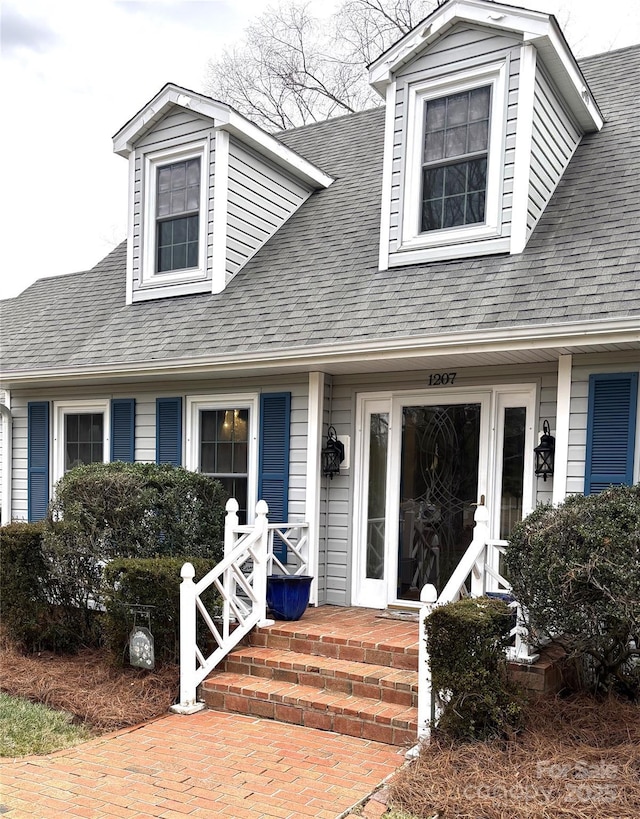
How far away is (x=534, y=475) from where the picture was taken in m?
5.95

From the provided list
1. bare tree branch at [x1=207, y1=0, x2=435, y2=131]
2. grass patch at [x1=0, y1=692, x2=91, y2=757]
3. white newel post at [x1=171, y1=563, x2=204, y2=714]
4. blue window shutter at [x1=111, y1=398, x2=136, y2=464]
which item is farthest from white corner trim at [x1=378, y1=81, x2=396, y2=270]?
bare tree branch at [x1=207, y1=0, x2=435, y2=131]

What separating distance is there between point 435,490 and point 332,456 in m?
1.02

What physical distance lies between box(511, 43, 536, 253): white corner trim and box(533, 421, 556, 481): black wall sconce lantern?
1669mm

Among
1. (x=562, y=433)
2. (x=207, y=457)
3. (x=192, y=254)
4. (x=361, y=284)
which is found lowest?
(x=207, y=457)

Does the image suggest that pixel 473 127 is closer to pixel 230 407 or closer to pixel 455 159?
pixel 455 159

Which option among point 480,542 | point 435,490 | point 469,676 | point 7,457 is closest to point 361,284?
point 435,490

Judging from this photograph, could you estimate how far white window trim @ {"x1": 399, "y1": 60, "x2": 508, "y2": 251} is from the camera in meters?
6.47

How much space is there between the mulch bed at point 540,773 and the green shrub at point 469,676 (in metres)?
0.11

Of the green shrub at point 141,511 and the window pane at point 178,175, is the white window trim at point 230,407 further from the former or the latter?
the window pane at point 178,175

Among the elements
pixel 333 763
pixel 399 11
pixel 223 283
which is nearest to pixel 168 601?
pixel 333 763

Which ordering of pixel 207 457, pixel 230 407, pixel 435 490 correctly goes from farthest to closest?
1. pixel 207 457
2. pixel 230 407
3. pixel 435 490

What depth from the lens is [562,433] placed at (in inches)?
221

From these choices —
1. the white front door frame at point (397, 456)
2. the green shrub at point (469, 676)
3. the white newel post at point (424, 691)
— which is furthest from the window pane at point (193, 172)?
the green shrub at point (469, 676)

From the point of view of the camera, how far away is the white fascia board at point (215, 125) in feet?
25.8
